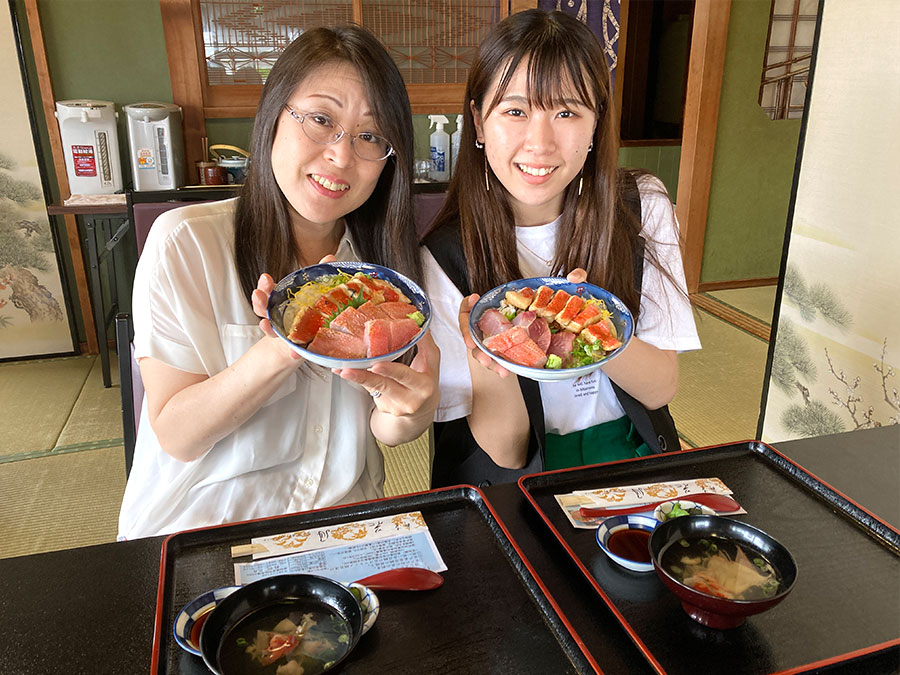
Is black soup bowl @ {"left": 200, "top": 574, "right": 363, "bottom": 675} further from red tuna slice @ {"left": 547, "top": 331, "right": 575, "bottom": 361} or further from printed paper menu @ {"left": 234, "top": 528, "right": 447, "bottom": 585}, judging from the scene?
red tuna slice @ {"left": 547, "top": 331, "right": 575, "bottom": 361}

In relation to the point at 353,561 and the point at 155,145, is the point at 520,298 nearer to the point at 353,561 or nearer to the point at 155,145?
the point at 353,561

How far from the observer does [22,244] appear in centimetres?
380

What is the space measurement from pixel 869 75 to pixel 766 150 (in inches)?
115

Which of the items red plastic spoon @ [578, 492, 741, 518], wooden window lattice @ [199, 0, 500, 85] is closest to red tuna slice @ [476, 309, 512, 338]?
red plastic spoon @ [578, 492, 741, 518]

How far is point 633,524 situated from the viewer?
1108mm

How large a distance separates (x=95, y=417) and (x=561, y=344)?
2.75m

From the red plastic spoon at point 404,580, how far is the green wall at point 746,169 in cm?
448

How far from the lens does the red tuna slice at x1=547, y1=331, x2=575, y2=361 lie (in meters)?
1.27

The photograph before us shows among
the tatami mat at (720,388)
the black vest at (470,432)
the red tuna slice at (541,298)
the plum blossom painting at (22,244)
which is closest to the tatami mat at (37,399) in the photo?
the plum blossom painting at (22,244)

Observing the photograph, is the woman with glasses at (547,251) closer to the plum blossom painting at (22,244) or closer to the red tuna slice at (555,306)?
the red tuna slice at (555,306)

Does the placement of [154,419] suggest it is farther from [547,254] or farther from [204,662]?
[547,254]

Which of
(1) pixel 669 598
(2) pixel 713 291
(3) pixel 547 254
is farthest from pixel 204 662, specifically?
(2) pixel 713 291

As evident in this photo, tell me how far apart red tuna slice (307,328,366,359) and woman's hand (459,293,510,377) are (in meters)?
0.28

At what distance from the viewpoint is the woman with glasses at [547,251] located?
4.81 ft
